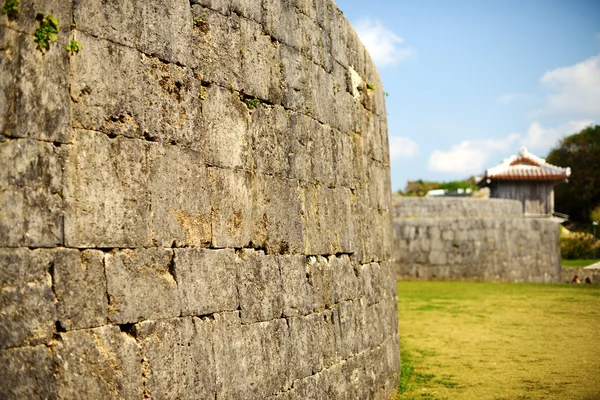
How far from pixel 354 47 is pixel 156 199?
417 cm

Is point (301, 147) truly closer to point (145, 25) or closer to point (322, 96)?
point (322, 96)

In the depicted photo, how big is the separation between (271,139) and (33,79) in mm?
2344

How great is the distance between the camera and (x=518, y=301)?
1816cm

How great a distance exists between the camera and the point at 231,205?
5.36 meters

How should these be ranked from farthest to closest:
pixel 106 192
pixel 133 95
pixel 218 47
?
pixel 218 47
pixel 133 95
pixel 106 192

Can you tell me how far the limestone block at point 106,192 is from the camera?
13.4 ft

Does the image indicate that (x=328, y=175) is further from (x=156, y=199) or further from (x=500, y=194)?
(x=500, y=194)

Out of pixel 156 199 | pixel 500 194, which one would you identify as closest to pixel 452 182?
pixel 500 194

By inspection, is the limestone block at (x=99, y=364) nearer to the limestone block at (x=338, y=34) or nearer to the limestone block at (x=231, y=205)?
the limestone block at (x=231, y=205)

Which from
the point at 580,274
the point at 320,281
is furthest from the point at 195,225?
the point at 580,274

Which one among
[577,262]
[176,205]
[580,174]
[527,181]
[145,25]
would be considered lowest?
[577,262]

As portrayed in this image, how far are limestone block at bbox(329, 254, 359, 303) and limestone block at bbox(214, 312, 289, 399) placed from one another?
1.18 meters

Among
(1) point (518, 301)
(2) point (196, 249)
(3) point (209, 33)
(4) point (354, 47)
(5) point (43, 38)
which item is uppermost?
(4) point (354, 47)


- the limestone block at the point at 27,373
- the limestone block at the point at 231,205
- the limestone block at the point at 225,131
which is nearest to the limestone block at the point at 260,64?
the limestone block at the point at 225,131
